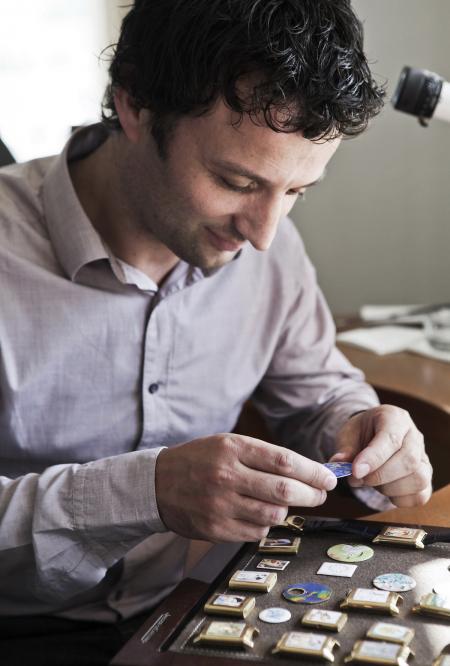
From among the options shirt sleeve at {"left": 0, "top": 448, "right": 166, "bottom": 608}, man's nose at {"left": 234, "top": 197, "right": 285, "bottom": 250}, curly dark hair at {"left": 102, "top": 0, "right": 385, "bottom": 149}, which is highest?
curly dark hair at {"left": 102, "top": 0, "right": 385, "bottom": 149}

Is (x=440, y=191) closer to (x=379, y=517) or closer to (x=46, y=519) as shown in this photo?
(x=379, y=517)

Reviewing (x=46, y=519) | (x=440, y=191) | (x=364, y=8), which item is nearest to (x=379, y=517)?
(x=46, y=519)

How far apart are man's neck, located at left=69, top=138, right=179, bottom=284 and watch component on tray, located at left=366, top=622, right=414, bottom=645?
2.16 feet

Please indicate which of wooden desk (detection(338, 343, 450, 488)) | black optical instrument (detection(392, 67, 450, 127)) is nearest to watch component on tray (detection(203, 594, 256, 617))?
wooden desk (detection(338, 343, 450, 488))

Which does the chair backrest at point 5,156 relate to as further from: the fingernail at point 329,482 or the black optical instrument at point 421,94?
the fingernail at point 329,482

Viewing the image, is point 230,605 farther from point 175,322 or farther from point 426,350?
point 426,350

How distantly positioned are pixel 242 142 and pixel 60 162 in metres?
0.33

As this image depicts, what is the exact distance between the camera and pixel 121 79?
1.16 metres

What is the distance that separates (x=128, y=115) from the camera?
45.6 inches

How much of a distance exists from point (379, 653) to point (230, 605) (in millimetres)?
153

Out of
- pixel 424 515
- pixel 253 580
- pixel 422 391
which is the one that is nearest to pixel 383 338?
pixel 422 391

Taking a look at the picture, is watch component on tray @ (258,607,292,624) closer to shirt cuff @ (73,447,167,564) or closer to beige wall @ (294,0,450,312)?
shirt cuff @ (73,447,167,564)

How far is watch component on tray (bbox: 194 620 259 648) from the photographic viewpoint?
72cm

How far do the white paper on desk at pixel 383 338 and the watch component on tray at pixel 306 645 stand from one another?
1124mm
